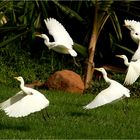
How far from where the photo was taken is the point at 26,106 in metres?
7.83

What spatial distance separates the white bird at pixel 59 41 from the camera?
1109 cm

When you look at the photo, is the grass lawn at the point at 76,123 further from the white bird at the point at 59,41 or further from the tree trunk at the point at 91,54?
the tree trunk at the point at 91,54

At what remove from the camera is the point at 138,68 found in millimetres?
9633

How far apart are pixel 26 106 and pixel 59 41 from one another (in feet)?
11.9

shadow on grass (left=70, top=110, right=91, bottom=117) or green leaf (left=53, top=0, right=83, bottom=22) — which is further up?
shadow on grass (left=70, top=110, right=91, bottom=117)

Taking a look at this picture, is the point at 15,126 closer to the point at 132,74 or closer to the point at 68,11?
the point at 132,74

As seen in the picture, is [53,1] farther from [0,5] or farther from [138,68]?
[138,68]

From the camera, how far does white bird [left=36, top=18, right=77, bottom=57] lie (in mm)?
11086

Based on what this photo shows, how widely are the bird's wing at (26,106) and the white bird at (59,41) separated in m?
3.02

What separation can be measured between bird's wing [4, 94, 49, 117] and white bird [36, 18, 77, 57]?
3.02 metres

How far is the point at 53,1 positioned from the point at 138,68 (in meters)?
Answer: 6.01

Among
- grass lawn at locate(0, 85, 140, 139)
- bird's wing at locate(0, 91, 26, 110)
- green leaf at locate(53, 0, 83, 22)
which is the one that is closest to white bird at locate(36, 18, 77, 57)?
grass lawn at locate(0, 85, 140, 139)

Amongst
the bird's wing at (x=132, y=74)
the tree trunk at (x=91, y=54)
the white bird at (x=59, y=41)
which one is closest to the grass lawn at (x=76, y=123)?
the bird's wing at (x=132, y=74)

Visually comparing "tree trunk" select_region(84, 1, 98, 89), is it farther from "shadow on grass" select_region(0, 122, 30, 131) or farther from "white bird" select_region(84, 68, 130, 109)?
"shadow on grass" select_region(0, 122, 30, 131)
